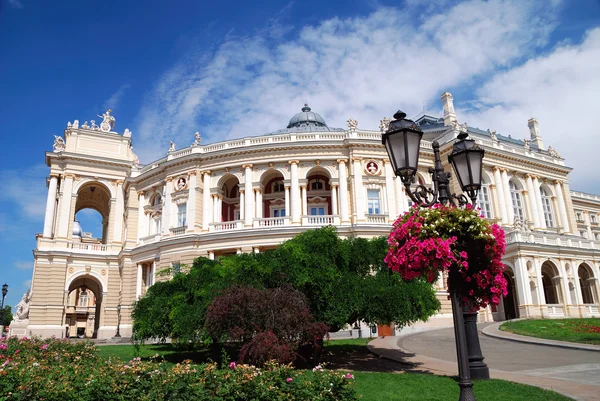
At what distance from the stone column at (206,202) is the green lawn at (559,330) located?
78.9 ft

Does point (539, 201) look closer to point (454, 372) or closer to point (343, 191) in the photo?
point (343, 191)

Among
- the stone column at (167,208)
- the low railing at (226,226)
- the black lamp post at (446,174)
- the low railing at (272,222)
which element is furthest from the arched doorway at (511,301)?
the black lamp post at (446,174)

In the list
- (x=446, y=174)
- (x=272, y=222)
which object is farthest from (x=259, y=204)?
(x=446, y=174)

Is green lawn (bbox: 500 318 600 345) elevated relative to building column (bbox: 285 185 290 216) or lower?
lower

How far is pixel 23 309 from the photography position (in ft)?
135

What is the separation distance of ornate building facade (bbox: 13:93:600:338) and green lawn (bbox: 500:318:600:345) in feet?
18.9

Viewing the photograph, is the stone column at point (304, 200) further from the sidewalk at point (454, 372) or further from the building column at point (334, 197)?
the sidewalk at point (454, 372)

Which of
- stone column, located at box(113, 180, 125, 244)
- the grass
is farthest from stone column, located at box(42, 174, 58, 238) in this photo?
the grass

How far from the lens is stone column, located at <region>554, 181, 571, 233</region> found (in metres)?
46.3

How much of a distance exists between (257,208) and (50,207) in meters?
21.3

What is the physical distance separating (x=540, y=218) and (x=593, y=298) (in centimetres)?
841

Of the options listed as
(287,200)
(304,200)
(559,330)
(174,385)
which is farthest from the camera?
(304,200)

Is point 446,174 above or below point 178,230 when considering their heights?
below

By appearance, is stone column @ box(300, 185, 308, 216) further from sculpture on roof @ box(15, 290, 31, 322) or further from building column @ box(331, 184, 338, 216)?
sculpture on roof @ box(15, 290, 31, 322)
